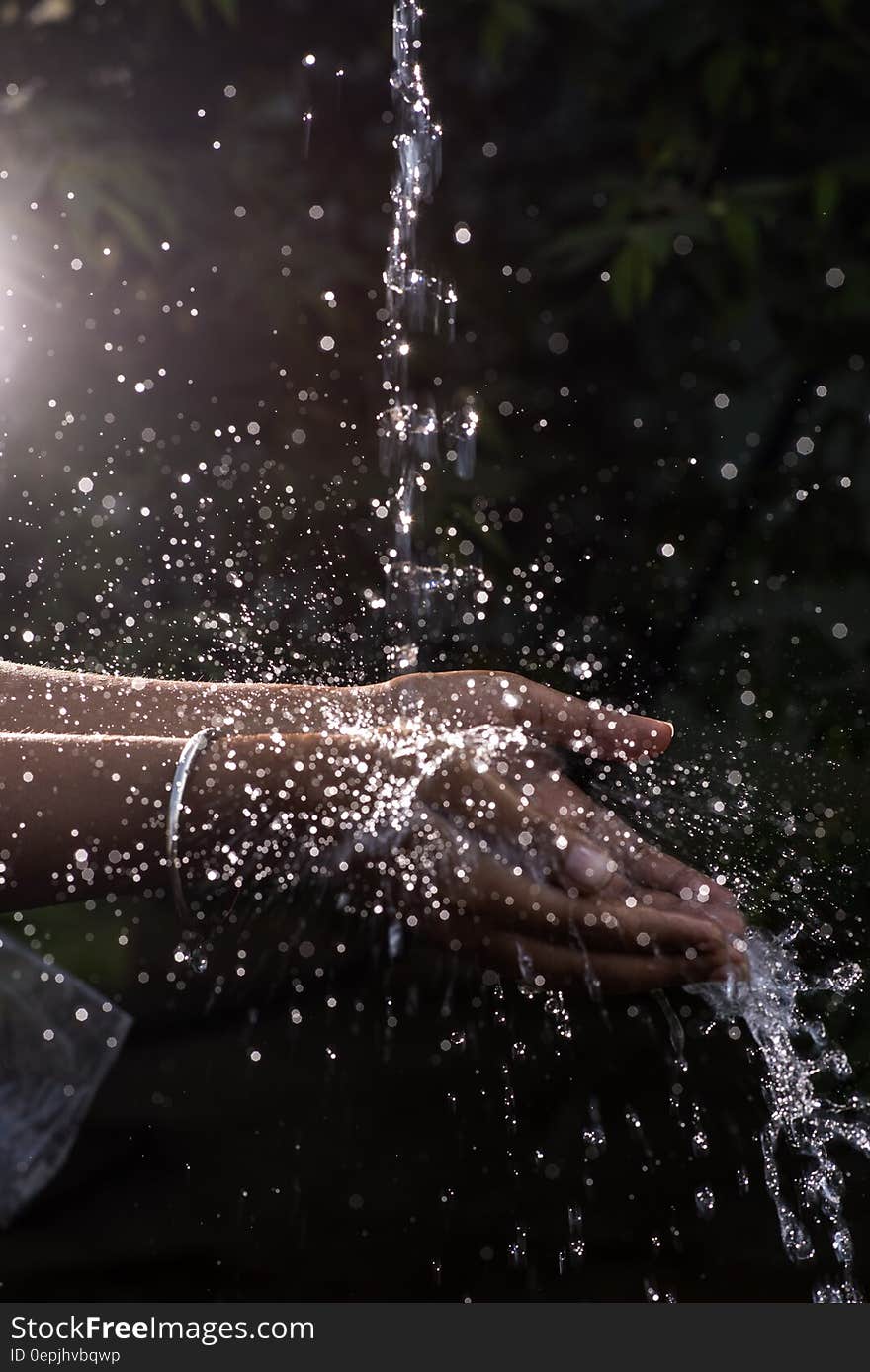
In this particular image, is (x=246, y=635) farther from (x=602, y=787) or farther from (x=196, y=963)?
(x=602, y=787)

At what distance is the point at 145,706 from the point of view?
1.49 m

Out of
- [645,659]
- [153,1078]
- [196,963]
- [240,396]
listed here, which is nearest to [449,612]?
[645,659]

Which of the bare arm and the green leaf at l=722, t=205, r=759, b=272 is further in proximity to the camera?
the green leaf at l=722, t=205, r=759, b=272

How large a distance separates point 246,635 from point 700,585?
85 centimetres

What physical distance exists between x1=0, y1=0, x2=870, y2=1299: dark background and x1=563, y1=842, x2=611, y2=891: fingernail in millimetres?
1028

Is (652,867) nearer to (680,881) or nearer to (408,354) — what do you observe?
(680,881)

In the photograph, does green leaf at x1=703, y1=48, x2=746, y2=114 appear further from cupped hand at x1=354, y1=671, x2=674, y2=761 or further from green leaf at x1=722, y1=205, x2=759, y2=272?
cupped hand at x1=354, y1=671, x2=674, y2=761

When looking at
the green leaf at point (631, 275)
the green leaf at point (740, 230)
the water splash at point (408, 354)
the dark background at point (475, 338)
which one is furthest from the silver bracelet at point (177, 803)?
the green leaf at point (740, 230)

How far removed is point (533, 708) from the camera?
1.42m

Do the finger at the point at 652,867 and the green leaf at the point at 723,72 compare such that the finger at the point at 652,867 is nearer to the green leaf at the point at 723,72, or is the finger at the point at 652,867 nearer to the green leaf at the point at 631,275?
the green leaf at the point at 631,275

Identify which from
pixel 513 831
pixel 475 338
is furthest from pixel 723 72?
pixel 513 831

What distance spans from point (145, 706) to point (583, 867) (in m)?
0.64

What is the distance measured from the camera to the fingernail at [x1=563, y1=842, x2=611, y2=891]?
41.9 inches

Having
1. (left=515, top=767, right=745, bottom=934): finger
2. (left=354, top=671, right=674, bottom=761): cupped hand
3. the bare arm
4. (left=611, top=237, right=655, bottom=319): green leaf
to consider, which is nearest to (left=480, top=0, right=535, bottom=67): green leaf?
(left=611, top=237, right=655, bottom=319): green leaf
